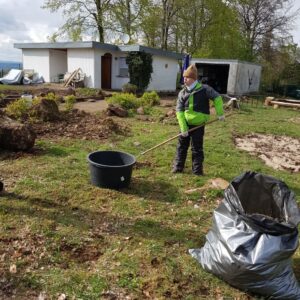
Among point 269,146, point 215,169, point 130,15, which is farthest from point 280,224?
point 130,15

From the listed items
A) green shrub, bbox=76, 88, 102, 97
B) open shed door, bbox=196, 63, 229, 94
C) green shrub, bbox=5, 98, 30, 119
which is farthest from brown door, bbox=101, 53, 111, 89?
green shrub, bbox=5, 98, 30, 119

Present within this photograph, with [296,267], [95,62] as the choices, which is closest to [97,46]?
[95,62]

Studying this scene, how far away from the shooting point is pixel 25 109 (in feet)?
30.7

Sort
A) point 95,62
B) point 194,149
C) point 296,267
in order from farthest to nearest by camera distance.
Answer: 1. point 95,62
2. point 194,149
3. point 296,267

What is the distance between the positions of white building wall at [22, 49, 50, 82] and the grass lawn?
18316mm

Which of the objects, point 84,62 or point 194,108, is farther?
point 84,62

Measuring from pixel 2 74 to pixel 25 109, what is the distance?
17.9m

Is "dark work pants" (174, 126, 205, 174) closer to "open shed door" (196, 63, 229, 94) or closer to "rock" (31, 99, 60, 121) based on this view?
"rock" (31, 99, 60, 121)

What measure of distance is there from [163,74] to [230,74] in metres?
4.38

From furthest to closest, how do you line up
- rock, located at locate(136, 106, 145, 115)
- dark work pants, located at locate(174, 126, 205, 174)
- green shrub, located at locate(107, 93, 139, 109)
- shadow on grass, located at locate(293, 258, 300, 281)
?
green shrub, located at locate(107, 93, 139, 109) < rock, located at locate(136, 106, 145, 115) < dark work pants, located at locate(174, 126, 205, 174) < shadow on grass, located at locate(293, 258, 300, 281)

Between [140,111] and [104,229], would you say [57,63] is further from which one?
[104,229]

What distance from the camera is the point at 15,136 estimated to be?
630cm

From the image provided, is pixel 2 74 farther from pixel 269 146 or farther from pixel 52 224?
pixel 52 224

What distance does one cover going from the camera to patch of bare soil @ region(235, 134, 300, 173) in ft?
23.2
